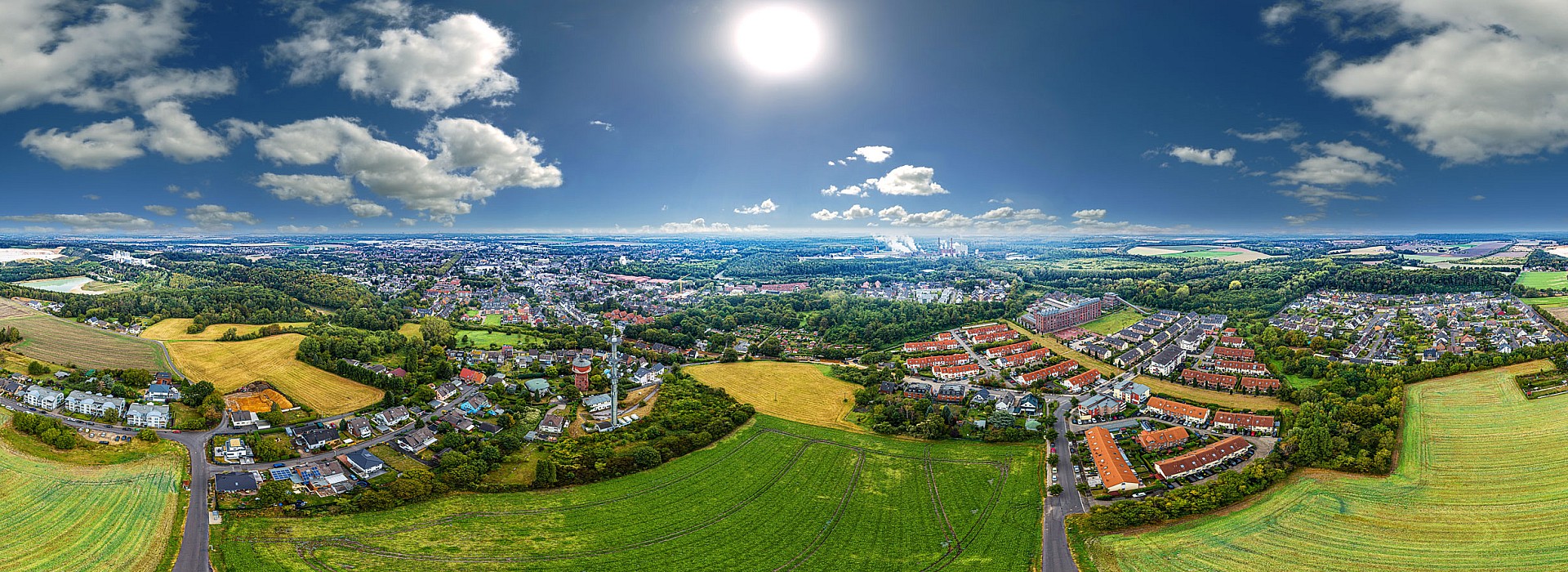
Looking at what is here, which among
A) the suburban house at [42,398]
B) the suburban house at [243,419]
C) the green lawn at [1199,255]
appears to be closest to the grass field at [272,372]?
the suburban house at [243,419]

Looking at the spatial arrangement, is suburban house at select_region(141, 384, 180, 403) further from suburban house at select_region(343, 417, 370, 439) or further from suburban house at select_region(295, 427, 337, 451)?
suburban house at select_region(343, 417, 370, 439)

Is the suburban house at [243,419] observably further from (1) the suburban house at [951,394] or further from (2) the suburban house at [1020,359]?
(2) the suburban house at [1020,359]

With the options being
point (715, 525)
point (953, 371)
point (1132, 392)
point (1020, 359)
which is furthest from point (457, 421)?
point (1132, 392)

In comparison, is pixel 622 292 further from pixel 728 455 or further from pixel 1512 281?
pixel 1512 281

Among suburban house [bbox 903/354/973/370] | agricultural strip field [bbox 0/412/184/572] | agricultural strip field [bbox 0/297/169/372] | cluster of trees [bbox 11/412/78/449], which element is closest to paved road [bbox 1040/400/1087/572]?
suburban house [bbox 903/354/973/370]

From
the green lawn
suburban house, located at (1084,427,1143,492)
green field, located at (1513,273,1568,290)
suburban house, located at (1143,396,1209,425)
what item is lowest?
suburban house, located at (1084,427,1143,492)

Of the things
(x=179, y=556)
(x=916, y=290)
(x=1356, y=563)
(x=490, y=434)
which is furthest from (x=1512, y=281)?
(x=179, y=556)

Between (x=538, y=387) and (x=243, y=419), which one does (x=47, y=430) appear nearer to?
(x=243, y=419)
